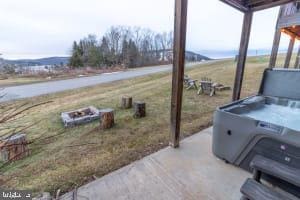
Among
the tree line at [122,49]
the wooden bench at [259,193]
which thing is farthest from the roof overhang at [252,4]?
the tree line at [122,49]

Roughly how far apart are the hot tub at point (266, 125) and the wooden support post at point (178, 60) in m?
0.55

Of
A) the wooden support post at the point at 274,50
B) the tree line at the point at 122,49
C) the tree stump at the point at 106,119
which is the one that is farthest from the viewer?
the tree line at the point at 122,49

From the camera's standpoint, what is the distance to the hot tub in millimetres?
1767

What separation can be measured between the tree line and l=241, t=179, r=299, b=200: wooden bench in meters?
18.2

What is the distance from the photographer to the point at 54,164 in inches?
96.3

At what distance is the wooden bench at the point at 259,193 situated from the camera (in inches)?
57.5

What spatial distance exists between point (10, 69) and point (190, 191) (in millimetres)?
2110

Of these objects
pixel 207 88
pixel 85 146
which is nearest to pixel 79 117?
pixel 85 146

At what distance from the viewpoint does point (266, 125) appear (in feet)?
6.14

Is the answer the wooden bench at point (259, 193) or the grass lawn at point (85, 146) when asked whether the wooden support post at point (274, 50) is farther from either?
the wooden bench at point (259, 193)

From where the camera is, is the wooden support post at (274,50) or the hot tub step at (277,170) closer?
the hot tub step at (277,170)

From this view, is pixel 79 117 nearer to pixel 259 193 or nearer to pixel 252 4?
pixel 259 193

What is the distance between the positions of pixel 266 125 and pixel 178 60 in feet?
4.13

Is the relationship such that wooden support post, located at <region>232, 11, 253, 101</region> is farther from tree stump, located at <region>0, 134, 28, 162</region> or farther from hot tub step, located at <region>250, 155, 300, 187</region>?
tree stump, located at <region>0, 134, 28, 162</region>
